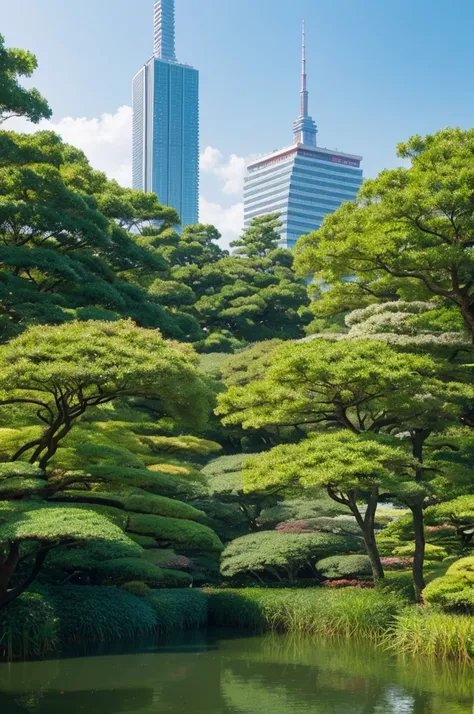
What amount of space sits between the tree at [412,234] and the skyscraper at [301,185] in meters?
105

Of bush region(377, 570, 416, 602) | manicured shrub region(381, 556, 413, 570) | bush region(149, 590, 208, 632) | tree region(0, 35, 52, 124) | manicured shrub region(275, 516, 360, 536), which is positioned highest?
tree region(0, 35, 52, 124)

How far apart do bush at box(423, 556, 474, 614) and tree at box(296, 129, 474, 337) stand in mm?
4640

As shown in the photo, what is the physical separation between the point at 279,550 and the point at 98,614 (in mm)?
4303

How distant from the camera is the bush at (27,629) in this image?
38.8ft

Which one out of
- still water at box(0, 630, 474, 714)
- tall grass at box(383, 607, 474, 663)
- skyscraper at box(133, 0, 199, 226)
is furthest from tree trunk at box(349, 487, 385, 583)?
skyscraper at box(133, 0, 199, 226)

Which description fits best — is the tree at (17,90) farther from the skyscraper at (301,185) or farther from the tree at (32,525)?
the skyscraper at (301,185)

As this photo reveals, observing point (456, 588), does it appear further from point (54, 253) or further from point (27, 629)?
point (54, 253)

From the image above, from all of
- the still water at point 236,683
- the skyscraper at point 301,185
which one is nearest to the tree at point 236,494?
the still water at point 236,683

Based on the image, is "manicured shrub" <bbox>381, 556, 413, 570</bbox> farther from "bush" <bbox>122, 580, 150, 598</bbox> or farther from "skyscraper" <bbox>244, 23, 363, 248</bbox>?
"skyscraper" <bbox>244, 23, 363, 248</bbox>

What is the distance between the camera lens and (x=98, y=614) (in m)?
13.5

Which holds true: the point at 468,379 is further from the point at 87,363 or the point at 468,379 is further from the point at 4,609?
the point at 4,609

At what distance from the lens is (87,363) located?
10984 mm

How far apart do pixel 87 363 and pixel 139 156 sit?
17973 centimetres

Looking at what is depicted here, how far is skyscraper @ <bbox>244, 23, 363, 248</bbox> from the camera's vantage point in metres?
124
